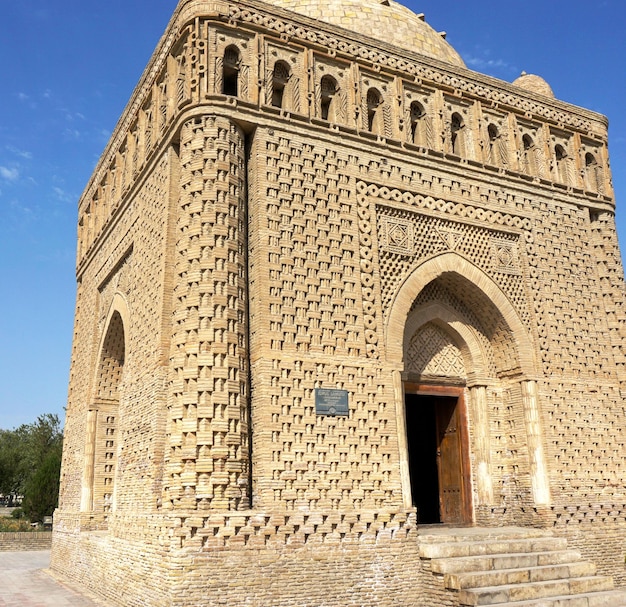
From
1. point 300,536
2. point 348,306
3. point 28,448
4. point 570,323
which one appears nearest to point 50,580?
point 300,536

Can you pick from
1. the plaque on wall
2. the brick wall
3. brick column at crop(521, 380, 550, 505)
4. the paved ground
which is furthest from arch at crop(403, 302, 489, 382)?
the brick wall

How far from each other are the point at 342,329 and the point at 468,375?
2.75 metres

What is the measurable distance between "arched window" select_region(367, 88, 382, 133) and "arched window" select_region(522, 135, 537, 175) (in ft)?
9.00

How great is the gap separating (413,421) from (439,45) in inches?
263

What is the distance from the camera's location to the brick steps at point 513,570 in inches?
286

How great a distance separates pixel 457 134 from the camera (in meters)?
10.8

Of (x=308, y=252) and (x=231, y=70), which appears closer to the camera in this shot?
(x=308, y=252)

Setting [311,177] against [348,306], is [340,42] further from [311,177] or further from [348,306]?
[348,306]

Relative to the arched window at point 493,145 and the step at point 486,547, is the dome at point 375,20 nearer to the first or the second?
the arched window at point 493,145

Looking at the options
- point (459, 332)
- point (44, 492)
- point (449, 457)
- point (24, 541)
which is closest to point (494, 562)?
point (449, 457)

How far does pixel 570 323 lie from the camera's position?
10.6m

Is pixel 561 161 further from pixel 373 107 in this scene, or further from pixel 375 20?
pixel 375 20

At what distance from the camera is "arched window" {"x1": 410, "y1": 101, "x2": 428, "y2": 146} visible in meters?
10.4

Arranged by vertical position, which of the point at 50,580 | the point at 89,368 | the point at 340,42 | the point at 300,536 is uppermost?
the point at 340,42
